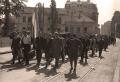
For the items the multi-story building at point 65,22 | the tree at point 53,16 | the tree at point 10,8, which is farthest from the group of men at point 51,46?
the multi-story building at point 65,22

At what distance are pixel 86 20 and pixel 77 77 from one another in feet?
328

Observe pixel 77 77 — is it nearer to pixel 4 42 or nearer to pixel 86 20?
pixel 4 42

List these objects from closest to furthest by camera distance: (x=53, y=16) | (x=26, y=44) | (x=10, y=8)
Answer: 1. (x=26, y=44)
2. (x=10, y=8)
3. (x=53, y=16)

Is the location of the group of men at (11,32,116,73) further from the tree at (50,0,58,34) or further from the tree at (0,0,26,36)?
the tree at (50,0,58,34)

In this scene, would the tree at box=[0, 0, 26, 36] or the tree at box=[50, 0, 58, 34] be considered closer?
the tree at box=[0, 0, 26, 36]

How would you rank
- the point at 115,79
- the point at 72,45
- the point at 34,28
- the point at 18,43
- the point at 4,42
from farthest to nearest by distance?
the point at 4,42, the point at 34,28, the point at 18,43, the point at 72,45, the point at 115,79

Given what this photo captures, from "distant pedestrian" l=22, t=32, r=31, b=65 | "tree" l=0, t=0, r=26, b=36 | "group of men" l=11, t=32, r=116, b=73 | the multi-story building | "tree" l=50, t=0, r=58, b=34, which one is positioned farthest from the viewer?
the multi-story building

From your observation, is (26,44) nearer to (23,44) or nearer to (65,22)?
(23,44)

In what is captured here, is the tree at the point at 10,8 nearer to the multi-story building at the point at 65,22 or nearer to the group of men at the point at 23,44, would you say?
the multi-story building at the point at 65,22

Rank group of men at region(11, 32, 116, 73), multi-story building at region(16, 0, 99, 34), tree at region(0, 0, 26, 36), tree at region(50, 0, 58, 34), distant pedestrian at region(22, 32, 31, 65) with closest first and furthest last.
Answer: group of men at region(11, 32, 116, 73), distant pedestrian at region(22, 32, 31, 65), tree at region(0, 0, 26, 36), tree at region(50, 0, 58, 34), multi-story building at region(16, 0, 99, 34)

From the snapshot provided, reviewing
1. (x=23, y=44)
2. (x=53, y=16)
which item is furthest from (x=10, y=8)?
(x=23, y=44)

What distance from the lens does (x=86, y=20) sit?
114 meters

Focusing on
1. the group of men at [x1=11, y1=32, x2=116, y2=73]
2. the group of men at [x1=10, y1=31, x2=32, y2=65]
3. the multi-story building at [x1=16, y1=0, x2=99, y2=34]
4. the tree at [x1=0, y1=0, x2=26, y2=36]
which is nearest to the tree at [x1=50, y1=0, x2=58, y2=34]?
the multi-story building at [x1=16, y1=0, x2=99, y2=34]

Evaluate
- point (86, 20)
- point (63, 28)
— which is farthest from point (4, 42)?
point (86, 20)
